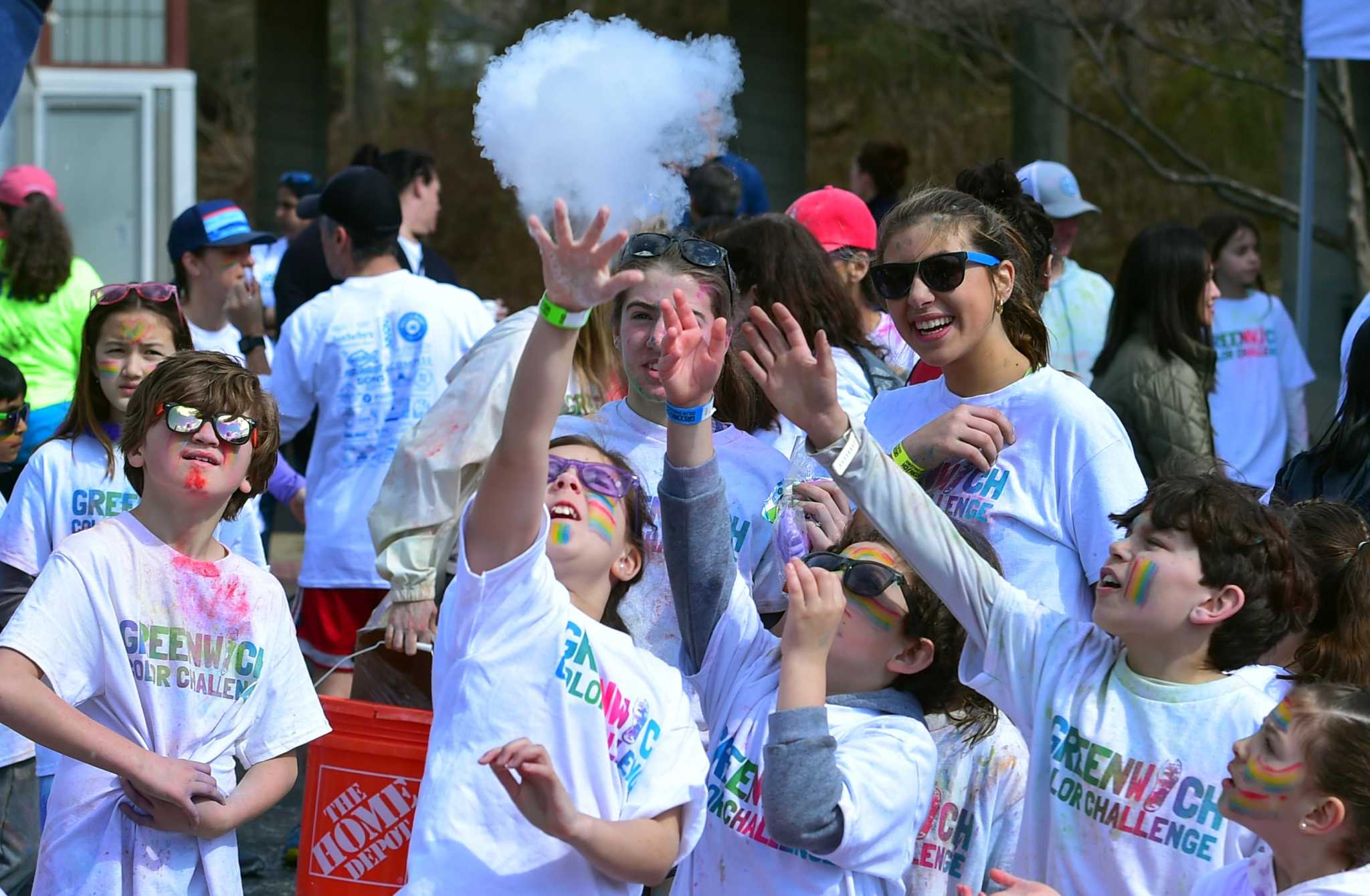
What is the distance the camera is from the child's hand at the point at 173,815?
295 cm

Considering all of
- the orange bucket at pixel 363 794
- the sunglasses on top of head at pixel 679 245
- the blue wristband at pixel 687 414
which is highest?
the sunglasses on top of head at pixel 679 245

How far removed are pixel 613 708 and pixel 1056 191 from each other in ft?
13.4

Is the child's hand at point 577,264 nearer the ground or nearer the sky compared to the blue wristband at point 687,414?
nearer the sky

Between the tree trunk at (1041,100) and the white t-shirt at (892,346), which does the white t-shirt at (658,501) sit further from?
the tree trunk at (1041,100)

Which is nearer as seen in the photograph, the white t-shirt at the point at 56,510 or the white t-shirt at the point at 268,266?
the white t-shirt at the point at 56,510

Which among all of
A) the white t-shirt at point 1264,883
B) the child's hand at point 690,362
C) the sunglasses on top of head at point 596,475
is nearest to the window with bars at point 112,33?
the sunglasses on top of head at point 596,475

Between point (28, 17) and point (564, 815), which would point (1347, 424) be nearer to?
point (564, 815)

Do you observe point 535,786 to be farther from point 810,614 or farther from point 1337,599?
point 1337,599

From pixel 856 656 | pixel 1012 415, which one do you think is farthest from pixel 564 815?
pixel 1012 415

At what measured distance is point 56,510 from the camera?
3.85 meters

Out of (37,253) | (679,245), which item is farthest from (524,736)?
(37,253)

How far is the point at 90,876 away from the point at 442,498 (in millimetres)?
1495

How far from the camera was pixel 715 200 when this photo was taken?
611cm

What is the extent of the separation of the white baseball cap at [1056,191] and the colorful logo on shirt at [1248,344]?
42.4 inches
